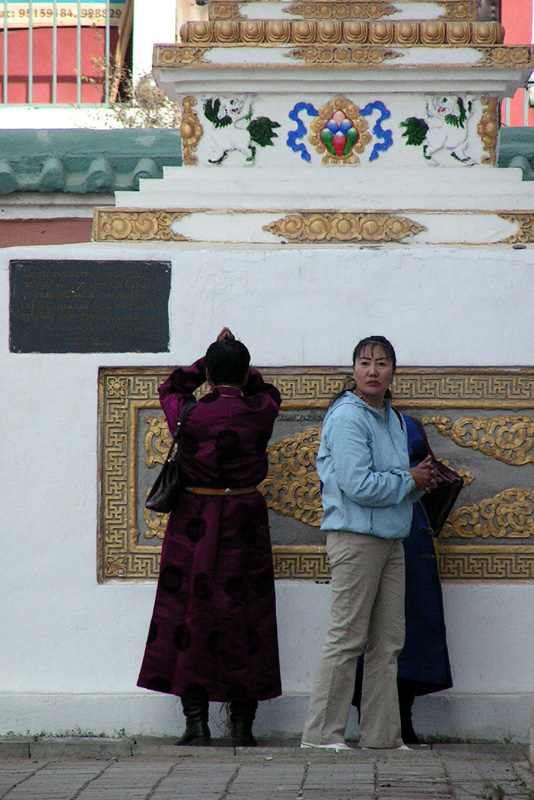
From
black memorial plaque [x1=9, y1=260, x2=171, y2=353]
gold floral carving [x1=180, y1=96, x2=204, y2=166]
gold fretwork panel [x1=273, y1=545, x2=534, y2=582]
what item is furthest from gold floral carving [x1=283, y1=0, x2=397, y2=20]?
gold fretwork panel [x1=273, y1=545, x2=534, y2=582]

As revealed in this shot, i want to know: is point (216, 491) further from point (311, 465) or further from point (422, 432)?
point (422, 432)

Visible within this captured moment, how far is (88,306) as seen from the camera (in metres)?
5.15

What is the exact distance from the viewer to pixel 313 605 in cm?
509

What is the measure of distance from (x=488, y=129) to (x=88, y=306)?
2.09 metres

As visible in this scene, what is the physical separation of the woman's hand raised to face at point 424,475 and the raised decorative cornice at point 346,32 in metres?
2.22

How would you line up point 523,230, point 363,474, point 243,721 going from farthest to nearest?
1. point 523,230
2. point 243,721
3. point 363,474

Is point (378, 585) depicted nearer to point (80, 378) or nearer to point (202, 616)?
point (202, 616)

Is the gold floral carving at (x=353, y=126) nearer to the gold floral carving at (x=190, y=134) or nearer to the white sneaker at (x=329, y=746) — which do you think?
the gold floral carving at (x=190, y=134)

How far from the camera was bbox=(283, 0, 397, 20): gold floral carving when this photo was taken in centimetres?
575

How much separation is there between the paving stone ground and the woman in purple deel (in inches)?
9.1

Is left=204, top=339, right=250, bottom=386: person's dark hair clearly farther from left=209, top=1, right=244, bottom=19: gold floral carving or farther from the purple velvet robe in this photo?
left=209, top=1, right=244, bottom=19: gold floral carving

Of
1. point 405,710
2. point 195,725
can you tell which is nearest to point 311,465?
point 405,710

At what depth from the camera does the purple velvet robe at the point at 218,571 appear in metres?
4.65

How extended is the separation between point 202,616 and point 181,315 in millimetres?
1293
